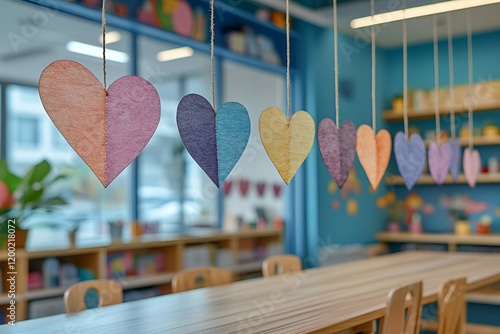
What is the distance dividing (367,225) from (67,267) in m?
3.44

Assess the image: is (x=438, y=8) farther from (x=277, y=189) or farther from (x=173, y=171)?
(x=173, y=171)

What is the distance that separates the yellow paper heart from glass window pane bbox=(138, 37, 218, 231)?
2.52 metres

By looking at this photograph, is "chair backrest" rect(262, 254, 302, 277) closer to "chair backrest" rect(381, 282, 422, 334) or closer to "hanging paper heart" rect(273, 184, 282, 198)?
"chair backrest" rect(381, 282, 422, 334)

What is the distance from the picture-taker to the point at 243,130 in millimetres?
1967

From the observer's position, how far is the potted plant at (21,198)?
124 inches

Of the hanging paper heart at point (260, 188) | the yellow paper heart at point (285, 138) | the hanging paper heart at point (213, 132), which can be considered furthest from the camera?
the hanging paper heart at point (260, 188)

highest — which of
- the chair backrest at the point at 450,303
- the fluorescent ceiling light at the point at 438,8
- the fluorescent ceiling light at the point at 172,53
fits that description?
the fluorescent ceiling light at the point at 438,8

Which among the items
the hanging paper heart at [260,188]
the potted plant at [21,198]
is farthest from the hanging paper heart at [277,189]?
the potted plant at [21,198]

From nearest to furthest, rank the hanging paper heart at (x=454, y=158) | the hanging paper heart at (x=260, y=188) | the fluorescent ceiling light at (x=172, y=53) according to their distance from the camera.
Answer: the hanging paper heart at (x=454, y=158), the fluorescent ceiling light at (x=172, y=53), the hanging paper heart at (x=260, y=188)

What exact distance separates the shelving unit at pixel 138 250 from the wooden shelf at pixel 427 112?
1.93 m

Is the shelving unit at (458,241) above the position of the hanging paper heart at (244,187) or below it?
below

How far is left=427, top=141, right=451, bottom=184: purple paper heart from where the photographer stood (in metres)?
3.30

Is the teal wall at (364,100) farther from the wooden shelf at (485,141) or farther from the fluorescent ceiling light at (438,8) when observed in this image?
the fluorescent ceiling light at (438,8)

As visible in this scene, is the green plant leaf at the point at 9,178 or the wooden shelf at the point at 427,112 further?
the wooden shelf at the point at 427,112
